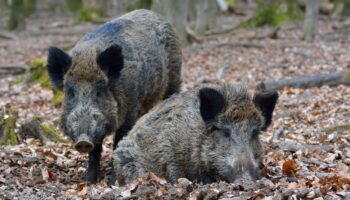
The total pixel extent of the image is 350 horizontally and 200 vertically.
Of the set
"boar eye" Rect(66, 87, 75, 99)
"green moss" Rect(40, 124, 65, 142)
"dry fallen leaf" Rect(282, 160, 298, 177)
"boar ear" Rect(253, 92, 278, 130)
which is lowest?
"green moss" Rect(40, 124, 65, 142)

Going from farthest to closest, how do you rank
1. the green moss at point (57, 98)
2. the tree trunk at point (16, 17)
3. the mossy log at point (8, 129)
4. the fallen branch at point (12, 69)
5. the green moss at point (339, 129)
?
the tree trunk at point (16, 17), the fallen branch at point (12, 69), the green moss at point (57, 98), the mossy log at point (8, 129), the green moss at point (339, 129)

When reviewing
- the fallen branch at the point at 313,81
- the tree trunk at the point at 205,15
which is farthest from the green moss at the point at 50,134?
the tree trunk at the point at 205,15

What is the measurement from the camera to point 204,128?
24.0 feet

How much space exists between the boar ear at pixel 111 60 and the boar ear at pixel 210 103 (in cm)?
207

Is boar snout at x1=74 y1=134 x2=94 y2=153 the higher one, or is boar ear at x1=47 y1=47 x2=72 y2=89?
boar ear at x1=47 y1=47 x2=72 y2=89

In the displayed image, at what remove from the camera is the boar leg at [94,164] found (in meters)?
8.81

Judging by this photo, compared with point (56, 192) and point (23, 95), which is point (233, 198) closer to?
point (56, 192)

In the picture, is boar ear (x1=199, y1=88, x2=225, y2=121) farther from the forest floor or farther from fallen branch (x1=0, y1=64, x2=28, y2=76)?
fallen branch (x1=0, y1=64, x2=28, y2=76)

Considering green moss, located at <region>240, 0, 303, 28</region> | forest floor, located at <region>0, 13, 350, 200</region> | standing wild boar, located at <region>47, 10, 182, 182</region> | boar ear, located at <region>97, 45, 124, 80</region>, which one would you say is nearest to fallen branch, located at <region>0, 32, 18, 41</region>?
forest floor, located at <region>0, 13, 350, 200</region>

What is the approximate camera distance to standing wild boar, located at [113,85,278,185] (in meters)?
6.97

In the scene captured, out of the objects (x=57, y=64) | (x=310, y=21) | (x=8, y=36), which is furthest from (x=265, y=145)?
(x=8, y=36)

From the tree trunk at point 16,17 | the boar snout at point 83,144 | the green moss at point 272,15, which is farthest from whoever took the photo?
the tree trunk at point 16,17

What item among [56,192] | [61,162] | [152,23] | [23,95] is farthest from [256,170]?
[23,95]

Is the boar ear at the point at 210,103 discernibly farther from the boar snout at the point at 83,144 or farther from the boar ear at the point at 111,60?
the boar ear at the point at 111,60
